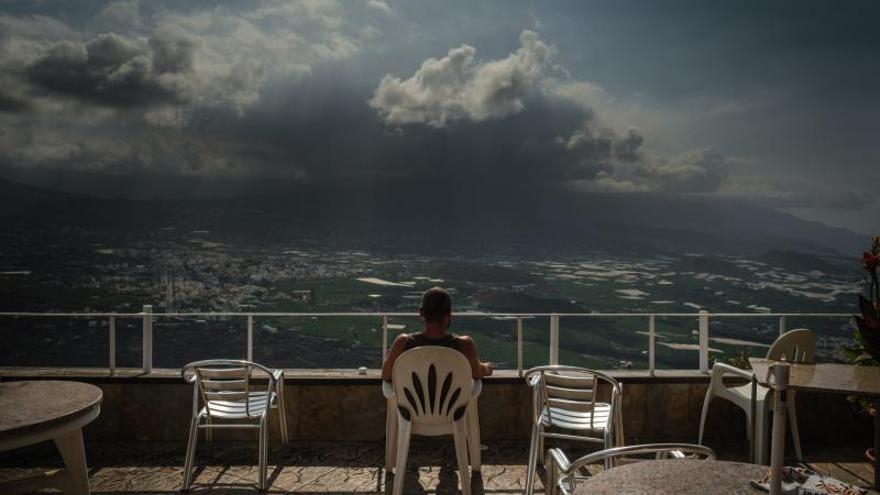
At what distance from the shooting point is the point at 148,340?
191 inches

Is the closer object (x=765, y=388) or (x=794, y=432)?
(x=765, y=388)

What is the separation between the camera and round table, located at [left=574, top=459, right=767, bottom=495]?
1730mm

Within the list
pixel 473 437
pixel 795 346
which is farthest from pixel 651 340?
pixel 473 437

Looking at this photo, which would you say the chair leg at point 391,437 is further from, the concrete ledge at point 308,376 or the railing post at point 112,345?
the railing post at point 112,345

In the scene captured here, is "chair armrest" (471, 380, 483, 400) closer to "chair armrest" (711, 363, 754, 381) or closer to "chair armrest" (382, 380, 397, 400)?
"chair armrest" (382, 380, 397, 400)

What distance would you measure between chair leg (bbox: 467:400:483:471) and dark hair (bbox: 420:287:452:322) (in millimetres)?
668

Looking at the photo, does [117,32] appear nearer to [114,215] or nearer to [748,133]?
[114,215]

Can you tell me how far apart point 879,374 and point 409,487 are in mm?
2691

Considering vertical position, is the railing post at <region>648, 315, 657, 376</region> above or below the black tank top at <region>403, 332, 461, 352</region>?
below

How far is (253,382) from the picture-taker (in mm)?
4738

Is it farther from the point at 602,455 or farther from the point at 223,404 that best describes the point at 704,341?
the point at 223,404

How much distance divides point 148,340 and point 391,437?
2.12m

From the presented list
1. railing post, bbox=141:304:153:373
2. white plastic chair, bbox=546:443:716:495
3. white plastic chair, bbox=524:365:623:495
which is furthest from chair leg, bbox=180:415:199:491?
white plastic chair, bbox=546:443:716:495

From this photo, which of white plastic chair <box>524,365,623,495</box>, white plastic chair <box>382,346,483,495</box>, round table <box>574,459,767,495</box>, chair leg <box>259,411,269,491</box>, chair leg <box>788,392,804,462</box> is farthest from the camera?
chair leg <box>788,392,804,462</box>
